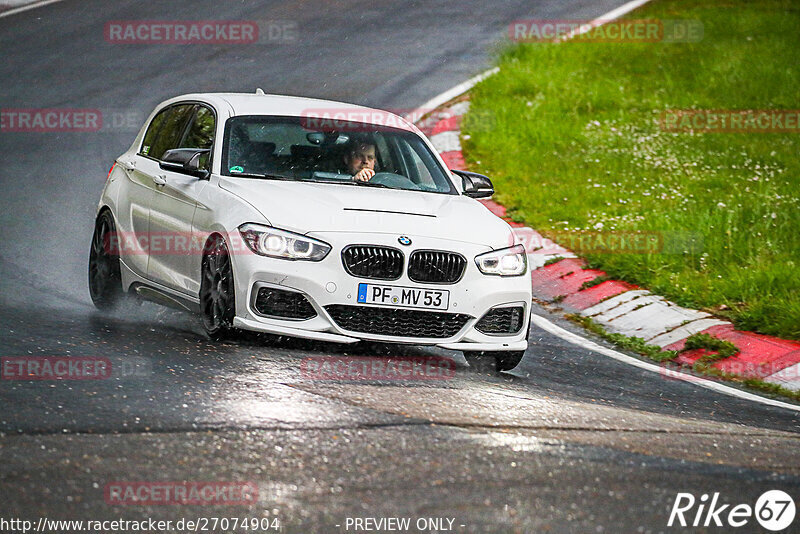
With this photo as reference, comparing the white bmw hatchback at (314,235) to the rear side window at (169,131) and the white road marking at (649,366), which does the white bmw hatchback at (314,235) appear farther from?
the white road marking at (649,366)

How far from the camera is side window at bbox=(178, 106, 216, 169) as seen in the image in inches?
347

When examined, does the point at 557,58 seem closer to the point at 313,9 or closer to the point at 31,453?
the point at 313,9

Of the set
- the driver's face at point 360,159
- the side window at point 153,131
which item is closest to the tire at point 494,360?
the driver's face at point 360,159

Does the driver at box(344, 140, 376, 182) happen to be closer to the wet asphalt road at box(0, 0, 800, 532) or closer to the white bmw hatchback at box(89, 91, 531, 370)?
the white bmw hatchback at box(89, 91, 531, 370)

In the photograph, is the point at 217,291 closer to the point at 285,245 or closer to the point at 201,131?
the point at 285,245

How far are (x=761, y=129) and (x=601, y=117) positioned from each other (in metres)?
2.25

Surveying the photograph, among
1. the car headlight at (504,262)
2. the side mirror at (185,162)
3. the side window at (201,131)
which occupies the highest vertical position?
the side window at (201,131)

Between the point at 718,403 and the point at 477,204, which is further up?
the point at 477,204

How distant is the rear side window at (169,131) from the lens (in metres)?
9.34

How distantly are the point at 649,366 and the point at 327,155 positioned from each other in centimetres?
275

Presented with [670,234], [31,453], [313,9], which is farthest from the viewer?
[313,9]

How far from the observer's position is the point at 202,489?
4840mm

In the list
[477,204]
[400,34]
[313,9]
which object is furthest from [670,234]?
[313,9]

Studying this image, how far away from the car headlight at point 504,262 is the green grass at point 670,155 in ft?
9.06
